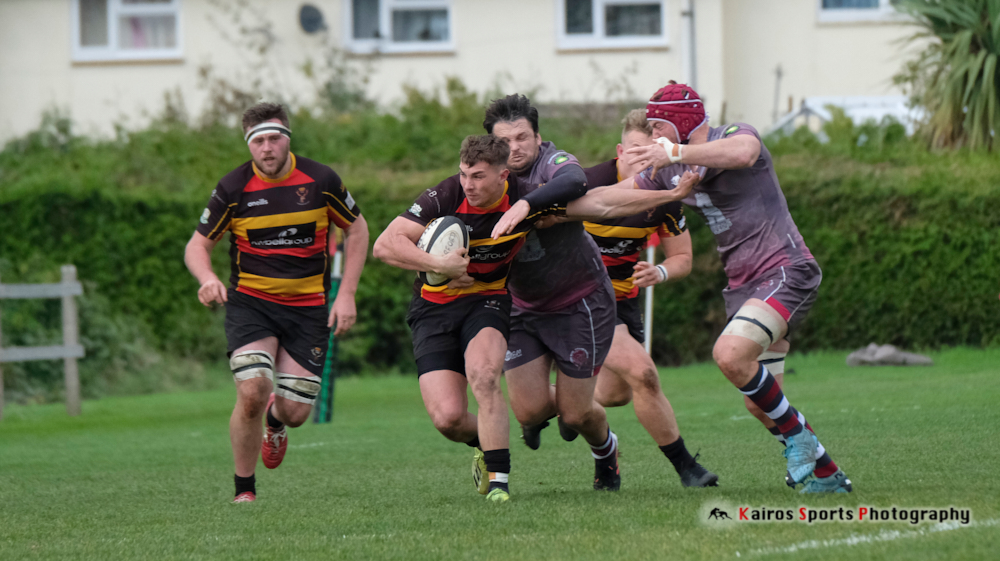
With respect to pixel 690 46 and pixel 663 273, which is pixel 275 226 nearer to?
pixel 663 273

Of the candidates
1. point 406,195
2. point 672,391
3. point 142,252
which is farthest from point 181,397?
point 672,391

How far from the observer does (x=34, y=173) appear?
679 inches

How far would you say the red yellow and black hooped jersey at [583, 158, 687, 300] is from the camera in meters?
7.21

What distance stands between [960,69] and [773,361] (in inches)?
479

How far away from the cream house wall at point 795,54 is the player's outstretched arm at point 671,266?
1527 cm

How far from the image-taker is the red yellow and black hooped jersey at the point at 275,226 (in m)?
6.86

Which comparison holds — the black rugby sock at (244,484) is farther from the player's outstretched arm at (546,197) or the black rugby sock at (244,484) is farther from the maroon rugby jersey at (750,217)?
the maroon rugby jersey at (750,217)

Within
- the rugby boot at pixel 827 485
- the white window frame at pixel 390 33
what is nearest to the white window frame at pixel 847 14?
the white window frame at pixel 390 33

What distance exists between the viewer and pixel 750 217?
19.5 ft

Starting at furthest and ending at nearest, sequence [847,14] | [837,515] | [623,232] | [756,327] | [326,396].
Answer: [847,14] < [326,396] < [623,232] < [756,327] < [837,515]

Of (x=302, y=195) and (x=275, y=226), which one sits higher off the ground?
(x=302, y=195)

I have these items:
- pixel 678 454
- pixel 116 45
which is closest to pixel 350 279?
pixel 678 454

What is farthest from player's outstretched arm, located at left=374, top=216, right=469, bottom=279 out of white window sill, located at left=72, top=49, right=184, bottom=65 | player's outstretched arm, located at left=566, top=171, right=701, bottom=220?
white window sill, located at left=72, top=49, right=184, bottom=65

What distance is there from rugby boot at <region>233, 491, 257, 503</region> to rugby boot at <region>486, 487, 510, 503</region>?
1.61 meters
